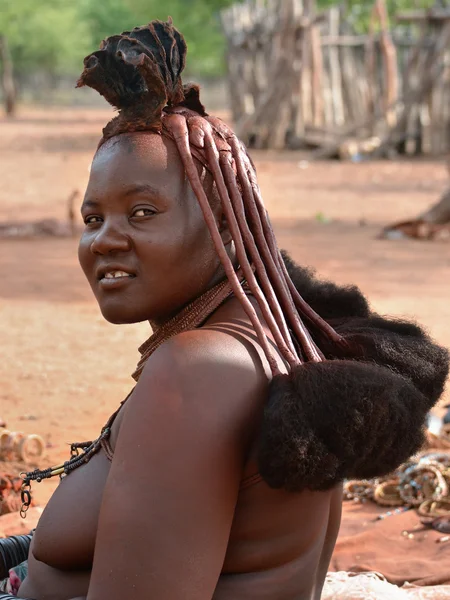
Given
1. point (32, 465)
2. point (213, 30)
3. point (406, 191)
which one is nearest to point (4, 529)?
point (32, 465)

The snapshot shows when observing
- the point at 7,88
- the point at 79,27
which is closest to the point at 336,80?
the point at 7,88

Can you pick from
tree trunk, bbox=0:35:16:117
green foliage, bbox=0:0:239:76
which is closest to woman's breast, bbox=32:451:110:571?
green foliage, bbox=0:0:239:76

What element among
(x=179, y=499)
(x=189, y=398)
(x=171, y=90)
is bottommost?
(x=179, y=499)

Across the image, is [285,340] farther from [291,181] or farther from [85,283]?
[291,181]

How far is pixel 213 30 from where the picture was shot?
3856 cm

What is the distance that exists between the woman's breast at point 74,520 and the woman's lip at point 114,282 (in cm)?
33

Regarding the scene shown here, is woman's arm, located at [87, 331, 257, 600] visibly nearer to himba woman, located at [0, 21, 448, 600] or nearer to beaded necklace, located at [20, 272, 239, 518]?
himba woman, located at [0, 21, 448, 600]

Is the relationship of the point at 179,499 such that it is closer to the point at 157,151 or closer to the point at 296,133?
the point at 157,151

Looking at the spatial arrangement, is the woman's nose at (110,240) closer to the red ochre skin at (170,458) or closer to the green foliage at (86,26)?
the red ochre skin at (170,458)

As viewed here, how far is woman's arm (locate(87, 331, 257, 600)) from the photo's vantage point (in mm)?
1755

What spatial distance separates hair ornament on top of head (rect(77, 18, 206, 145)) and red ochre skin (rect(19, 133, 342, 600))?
0.14ft

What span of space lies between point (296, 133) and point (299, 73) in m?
1.71

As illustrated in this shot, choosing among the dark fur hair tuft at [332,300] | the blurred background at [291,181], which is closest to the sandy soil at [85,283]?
the blurred background at [291,181]

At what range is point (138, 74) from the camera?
200 cm
